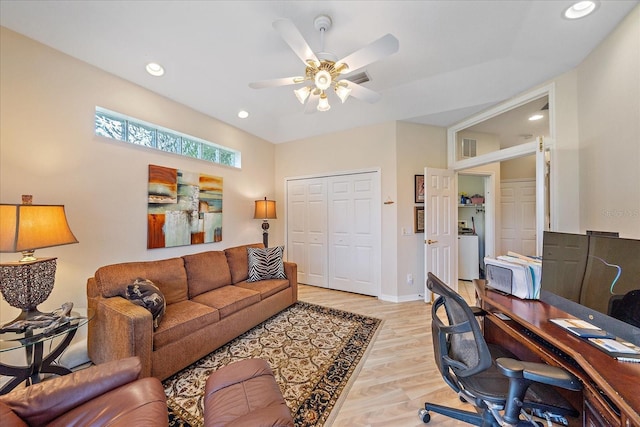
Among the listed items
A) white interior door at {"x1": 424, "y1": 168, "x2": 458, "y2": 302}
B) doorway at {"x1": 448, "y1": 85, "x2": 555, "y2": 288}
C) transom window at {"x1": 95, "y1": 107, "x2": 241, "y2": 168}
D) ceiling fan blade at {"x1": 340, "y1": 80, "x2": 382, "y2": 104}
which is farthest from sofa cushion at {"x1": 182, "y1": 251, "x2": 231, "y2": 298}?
Result: doorway at {"x1": 448, "y1": 85, "x2": 555, "y2": 288}

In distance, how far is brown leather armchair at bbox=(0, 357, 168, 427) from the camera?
3.21 ft

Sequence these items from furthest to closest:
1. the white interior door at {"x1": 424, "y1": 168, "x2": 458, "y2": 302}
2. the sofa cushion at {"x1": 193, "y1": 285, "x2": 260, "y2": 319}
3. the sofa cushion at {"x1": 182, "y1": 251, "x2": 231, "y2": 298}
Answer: the white interior door at {"x1": 424, "y1": 168, "x2": 458, "y2": 302} < the sofa cushion at {"x1": 182, "y1": 251, "x2": 231, "y2": 298} < the sofa cushion at {"x1": 193, "y1": 285, "x2": 260, "y2": 319}

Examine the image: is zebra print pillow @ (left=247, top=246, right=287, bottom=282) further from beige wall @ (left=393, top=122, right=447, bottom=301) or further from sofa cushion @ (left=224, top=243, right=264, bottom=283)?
beige wall @ (left=393, top=122, right=447, bottom=301)

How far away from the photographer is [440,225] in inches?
143

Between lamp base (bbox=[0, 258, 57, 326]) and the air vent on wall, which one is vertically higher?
the air vent on wall

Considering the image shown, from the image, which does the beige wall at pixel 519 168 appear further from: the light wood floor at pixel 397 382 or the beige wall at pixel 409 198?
the light wood floor at pixel 397 382

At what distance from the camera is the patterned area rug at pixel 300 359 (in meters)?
1.63

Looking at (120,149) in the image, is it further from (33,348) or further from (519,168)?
(519,168)

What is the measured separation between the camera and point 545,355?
1220mm

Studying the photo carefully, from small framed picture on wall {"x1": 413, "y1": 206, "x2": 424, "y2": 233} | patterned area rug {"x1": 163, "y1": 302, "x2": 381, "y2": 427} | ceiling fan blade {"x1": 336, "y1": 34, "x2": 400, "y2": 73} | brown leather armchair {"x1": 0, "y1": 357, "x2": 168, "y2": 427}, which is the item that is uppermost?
ceiling fan blade {"x1": 336, "y1": 34, "x2": 400, "y2": 73}

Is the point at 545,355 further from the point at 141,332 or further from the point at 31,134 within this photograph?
the point at 31,134

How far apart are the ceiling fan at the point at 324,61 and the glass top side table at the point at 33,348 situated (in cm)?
227

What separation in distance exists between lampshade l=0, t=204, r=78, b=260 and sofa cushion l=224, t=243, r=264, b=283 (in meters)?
1.63

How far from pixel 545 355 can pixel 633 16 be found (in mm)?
2364
